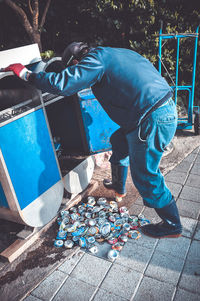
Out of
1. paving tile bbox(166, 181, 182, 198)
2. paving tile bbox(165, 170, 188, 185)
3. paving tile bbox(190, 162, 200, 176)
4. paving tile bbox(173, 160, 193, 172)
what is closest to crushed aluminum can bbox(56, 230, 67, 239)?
paving tile bbox(166, 181, 182, 198)

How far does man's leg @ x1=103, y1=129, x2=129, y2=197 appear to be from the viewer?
299 centimetres

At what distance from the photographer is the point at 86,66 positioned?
2244 millimetres

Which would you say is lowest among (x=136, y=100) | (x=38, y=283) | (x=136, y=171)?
(x=38, y=283)

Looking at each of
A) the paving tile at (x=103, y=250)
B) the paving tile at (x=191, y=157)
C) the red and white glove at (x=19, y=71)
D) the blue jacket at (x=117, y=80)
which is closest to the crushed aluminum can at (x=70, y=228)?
the paving tile at (x=103, y=250)

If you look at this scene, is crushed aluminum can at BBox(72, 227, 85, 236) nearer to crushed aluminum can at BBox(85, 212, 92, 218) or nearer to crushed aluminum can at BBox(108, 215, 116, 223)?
crushed aluminum can at BBox(85, 212, 92, 218)

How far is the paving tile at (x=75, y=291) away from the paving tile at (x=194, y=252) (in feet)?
3.13

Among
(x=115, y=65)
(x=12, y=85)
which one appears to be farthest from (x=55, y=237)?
(x=115, y=65)

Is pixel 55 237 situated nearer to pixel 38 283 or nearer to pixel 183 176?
pixel 38 283

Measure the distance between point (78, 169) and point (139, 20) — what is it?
3556 mm

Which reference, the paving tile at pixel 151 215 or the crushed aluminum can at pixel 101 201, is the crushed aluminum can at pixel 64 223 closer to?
the crushed aluminum can at pixel 101 201

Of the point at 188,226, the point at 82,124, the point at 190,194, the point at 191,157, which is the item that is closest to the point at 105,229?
the point at 188,226

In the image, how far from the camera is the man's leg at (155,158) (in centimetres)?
237

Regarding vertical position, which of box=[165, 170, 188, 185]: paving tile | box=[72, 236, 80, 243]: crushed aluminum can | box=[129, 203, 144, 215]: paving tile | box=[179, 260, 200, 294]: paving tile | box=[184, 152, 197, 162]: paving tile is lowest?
box=[184, 152, 197, 162]: paving tile

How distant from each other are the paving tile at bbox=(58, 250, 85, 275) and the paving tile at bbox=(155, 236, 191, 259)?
790mm
